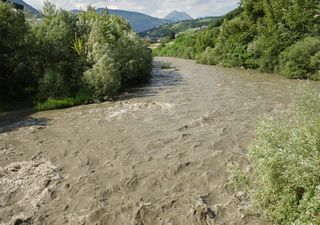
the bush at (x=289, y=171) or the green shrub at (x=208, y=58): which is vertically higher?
the bush at (x=289, y=171)

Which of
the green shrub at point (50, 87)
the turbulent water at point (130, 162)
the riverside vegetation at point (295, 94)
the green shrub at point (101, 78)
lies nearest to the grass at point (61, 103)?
the green shrub at point (50, 87)

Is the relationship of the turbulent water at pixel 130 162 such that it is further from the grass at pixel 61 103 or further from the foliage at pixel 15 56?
the foliage at pixel 15 56

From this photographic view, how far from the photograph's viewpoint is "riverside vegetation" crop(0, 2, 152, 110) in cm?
2322

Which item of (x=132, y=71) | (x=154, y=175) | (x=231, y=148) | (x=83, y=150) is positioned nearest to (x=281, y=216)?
(x=154, y=175)

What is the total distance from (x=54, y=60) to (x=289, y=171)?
884 inches

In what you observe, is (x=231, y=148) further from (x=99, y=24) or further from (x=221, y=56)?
(x=221, y=56)

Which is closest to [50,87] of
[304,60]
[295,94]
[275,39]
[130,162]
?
[130,162]

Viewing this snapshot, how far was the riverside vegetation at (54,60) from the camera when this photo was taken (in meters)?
23.2

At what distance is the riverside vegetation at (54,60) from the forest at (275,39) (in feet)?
53.1

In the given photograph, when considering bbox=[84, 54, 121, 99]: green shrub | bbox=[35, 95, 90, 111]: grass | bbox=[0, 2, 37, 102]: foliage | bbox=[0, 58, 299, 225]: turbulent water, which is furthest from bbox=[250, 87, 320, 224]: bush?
bbox=[0, 2, 37, 102]: foliage

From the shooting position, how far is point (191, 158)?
12.8 m

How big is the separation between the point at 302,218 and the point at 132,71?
25.7 m

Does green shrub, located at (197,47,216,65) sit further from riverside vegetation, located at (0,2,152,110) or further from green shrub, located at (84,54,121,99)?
green shrub, located at (84,54,121,99)

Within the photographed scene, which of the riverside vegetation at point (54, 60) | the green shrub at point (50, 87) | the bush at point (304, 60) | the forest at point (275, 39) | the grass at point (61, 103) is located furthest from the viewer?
the forest at point (275, 39)
